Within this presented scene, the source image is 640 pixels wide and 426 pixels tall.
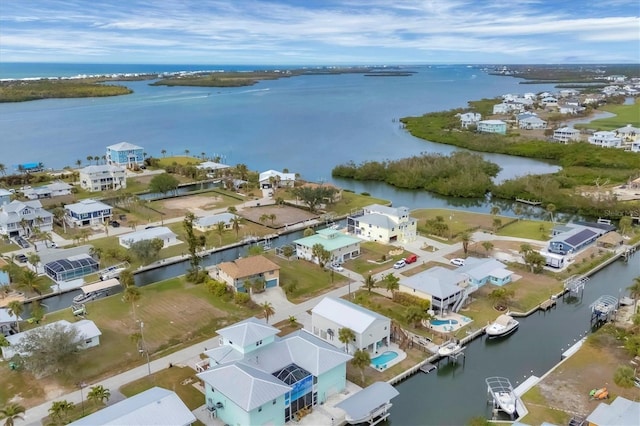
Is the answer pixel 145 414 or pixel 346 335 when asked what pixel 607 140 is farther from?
pixel 145 414

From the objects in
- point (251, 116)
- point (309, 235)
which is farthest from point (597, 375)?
point (251, 116)

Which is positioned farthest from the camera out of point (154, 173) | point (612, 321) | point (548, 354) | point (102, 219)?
point (154, 173)

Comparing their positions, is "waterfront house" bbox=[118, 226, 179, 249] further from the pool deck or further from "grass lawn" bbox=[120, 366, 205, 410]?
the pool deck

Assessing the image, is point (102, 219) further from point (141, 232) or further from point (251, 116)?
point (251, 116)

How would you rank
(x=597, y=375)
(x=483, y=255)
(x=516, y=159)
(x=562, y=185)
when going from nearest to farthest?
(x=597, y=375), (x=483, y=255), (x=562, y=185), (x=516, y=159)

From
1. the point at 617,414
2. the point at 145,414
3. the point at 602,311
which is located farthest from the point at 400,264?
the point at 145,414

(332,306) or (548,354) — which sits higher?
(332,306)

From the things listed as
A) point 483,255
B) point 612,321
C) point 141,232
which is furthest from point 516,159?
point 141,232

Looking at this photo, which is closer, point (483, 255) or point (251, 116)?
point (483, 255)

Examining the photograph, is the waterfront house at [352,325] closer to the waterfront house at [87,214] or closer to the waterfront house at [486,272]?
the waterfront house at [486,272]
